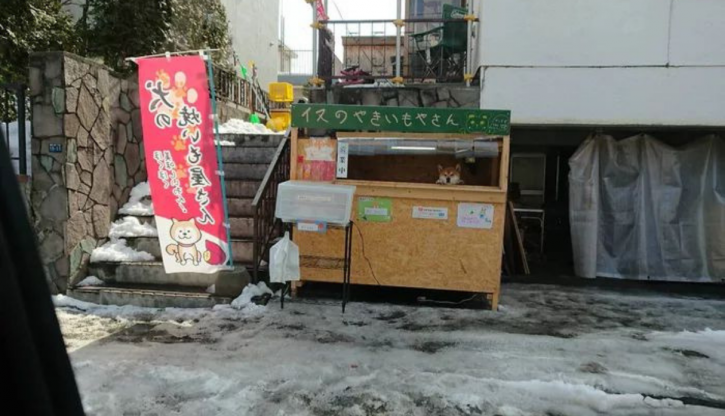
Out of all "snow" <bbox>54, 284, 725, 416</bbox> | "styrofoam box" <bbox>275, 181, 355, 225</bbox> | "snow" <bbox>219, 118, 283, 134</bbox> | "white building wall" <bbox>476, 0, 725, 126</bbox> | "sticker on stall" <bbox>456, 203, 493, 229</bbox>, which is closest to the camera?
"snow" <bbox>54, 284, 725, 416</bbox>

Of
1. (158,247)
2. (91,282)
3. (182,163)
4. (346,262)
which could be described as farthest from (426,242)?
(91,282)

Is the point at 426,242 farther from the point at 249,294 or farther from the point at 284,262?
the point at 249,294

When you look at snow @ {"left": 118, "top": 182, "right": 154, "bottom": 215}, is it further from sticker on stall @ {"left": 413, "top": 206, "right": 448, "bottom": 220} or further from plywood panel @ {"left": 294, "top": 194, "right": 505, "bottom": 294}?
sticker on stall @ {"left": 413, "top": 206, "right": 448, "bottom": 220}

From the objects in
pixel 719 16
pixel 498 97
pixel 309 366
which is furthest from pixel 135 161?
pixel 719 16

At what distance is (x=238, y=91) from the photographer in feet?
40.3

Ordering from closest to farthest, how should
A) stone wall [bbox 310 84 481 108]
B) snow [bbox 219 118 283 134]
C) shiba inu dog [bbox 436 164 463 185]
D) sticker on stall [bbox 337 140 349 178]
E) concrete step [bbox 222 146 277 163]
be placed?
sticker on stall [bbox 337 140 349 178], shiba inu dog [bbox 436 164 463 185], stone wall [bbox 310 84 481 108], concrete step [bbox 222 146 277 163], snow [bbox 219 118 283 134]

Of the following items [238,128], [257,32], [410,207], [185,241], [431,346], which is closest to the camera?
[431,346]

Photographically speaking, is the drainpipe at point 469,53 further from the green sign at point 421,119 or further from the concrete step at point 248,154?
the concrete step at point 248,154

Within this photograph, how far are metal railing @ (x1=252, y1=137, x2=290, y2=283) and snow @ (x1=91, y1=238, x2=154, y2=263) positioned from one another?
152cm

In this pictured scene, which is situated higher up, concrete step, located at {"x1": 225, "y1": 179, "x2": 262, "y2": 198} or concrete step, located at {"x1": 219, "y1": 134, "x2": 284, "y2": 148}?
concrete step, located at {"x1": 219, "y1": 134, "x2": 284, "y2": 148}

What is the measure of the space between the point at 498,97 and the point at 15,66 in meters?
7.49

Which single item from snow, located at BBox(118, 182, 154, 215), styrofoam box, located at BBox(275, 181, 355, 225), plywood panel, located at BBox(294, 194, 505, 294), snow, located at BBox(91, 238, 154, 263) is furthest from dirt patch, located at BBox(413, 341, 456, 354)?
snow, located at BBox(118, 182, 154, 215)

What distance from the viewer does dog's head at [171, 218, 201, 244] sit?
6.05 m

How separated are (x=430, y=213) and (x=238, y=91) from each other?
25.3 ft
